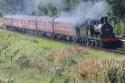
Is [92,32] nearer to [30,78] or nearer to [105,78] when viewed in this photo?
[30,78]

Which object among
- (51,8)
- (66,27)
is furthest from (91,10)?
(51,8)

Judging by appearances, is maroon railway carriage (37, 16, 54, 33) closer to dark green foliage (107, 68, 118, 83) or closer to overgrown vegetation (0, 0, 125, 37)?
overgrown vegetation (0, 0, 125, 37)

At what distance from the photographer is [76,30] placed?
33750mm

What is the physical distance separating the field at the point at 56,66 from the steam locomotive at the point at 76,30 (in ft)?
14.3

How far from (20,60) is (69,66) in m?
5.91

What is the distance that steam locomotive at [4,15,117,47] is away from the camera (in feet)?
101

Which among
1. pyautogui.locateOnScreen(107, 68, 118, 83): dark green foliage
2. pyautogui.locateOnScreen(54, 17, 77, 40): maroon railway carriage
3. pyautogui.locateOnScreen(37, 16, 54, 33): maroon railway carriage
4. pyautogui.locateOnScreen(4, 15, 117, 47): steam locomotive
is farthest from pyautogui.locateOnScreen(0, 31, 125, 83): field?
pyautogui.locateOnScreen(37, 16, 54, 33): maroon railway carriage

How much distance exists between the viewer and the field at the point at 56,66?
1623 cm

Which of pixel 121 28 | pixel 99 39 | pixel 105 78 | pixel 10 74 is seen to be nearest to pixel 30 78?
pixel 10 74

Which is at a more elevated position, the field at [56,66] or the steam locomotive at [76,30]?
the steam locomotive at [76,30]

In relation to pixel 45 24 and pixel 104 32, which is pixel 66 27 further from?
pixel 45 24

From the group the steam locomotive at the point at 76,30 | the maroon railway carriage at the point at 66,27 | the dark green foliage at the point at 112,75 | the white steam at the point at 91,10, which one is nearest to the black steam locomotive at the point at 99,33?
the steam locomotive at the point at 76,30

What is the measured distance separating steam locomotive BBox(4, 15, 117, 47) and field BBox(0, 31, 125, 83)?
436 centimetres

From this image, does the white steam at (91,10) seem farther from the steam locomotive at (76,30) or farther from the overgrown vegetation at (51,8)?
the overgrown vegetation at (51,8)
